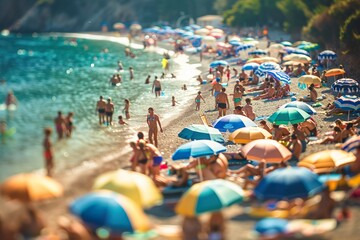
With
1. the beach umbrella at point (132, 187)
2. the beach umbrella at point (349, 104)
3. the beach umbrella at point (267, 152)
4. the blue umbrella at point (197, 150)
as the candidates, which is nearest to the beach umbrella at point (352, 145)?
the beach umbrella at point (267, 152)

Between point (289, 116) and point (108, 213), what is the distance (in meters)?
11.2

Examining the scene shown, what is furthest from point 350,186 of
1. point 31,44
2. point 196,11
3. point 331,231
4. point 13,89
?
point 196,11

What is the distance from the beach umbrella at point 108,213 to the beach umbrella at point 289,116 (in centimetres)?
→ 1060

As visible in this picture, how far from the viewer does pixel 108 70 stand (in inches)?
2248

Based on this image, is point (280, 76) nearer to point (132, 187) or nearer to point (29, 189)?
point (132, 187)

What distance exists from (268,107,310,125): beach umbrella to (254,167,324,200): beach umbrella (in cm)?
775

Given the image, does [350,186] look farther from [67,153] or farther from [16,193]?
[67,153]

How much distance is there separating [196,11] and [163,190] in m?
91.7

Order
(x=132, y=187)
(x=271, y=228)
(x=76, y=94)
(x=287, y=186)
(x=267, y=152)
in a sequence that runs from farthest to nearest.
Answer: (x=76, y=94)
(x=267, y=152)
(x=287, y=186)
(x=132, y=187)
(x=271, y=228)

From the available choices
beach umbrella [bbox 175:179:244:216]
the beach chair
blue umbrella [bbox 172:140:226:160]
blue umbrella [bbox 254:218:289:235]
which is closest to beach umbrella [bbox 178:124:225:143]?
blue umbrella [bbox 172:140:226:160]

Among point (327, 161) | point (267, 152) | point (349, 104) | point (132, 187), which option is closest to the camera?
point (132, 187)

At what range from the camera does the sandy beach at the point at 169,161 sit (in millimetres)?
13349

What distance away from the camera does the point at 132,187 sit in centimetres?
1323

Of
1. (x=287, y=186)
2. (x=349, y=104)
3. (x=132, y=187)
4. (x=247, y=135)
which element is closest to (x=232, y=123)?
(x=247, y=135)
